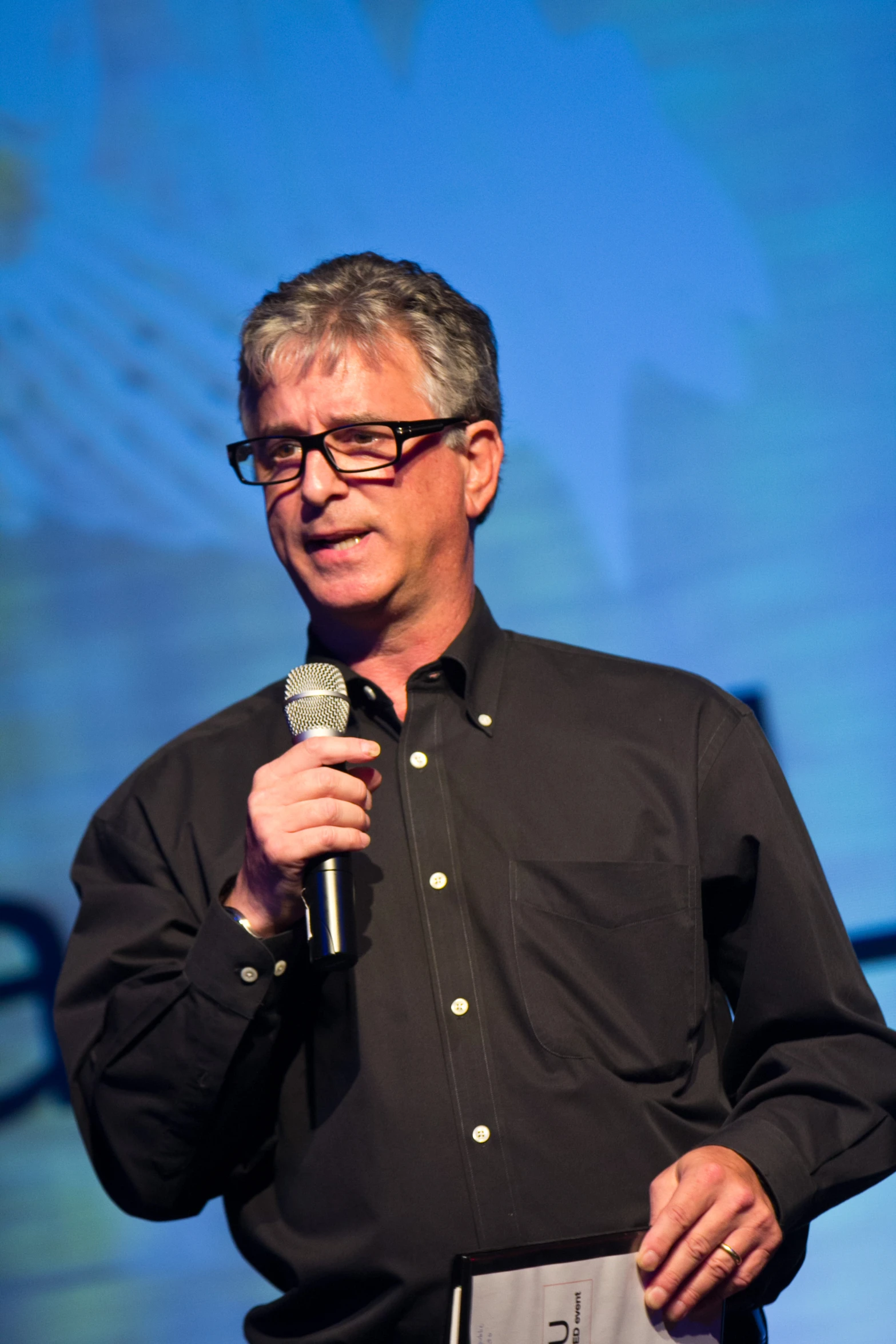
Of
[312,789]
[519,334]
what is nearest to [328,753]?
[312,789]

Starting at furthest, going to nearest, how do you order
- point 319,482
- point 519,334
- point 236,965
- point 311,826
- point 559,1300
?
1. point 519,334
2. point 319,482
3. point 236,965
4. point 311,826
5. point 559,1300

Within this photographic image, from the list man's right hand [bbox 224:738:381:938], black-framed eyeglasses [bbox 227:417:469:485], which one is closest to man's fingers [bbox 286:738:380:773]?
man's right hand [bbox 224:738:381:938]

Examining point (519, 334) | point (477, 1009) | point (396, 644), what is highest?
point (519, 334)

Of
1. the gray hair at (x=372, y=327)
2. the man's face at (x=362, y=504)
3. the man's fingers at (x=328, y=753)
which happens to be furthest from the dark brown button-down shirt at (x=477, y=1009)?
the gray hair at (x=372, y=327)

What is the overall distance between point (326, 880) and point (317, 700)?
0.81ft

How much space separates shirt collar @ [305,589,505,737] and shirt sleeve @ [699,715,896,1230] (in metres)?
0.33

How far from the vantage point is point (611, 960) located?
161cm

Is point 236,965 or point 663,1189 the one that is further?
point 236,965

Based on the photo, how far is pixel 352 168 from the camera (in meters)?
2.57

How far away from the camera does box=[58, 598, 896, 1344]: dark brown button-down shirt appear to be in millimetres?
1476

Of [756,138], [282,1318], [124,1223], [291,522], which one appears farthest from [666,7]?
[124,1223]

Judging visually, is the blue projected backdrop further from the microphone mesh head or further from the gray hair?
the microphone mesh head

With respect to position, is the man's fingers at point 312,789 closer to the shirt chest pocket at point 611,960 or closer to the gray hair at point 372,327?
the shirt chest pocket at point 611,960

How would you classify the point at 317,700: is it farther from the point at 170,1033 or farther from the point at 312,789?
the point at 170,1033
